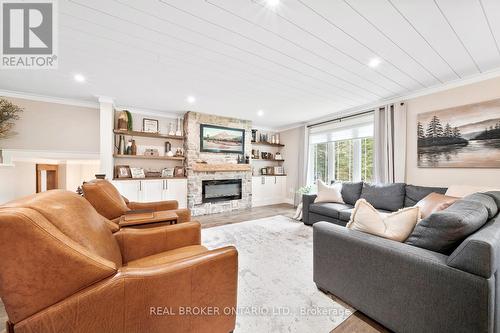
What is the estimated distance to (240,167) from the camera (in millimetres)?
5078

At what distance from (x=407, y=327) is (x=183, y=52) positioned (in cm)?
295

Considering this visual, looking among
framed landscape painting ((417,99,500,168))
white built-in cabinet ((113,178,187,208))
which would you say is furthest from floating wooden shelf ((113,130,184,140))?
framed landscape painting ((417,99,500,168))

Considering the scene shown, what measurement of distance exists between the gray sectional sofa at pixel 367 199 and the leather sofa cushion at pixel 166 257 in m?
2.35

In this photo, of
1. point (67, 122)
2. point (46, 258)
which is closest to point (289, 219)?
point (46, 258)

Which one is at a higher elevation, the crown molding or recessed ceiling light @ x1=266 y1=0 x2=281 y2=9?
recessed ceiling light @ x1=266 y1=0 x2=281 y2=9

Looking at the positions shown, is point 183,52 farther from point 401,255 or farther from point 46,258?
point 401,255

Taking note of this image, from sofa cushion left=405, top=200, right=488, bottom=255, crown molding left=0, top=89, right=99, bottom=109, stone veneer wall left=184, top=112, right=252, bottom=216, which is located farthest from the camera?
stone veneer wall left=184, top=112, right=252, bottom=216

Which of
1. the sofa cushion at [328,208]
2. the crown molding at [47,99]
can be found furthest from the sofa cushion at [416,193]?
the crown molding at [47,99]

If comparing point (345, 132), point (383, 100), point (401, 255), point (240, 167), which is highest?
point (383, 100)

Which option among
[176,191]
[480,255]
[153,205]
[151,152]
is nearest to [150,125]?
[151,152]

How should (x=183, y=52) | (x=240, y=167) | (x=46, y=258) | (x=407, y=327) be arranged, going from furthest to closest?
(x=240, y=167) < (x=183, y=52) < (x=407, y=327) < (x=46, y=258)

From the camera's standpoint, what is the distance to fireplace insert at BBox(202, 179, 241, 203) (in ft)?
15.4

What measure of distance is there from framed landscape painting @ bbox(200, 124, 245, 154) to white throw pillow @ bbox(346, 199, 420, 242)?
3786mm

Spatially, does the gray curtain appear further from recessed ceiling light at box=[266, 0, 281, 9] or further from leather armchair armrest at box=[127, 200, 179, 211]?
leather armchair armrest at box=[127, 200, 179, 211]
